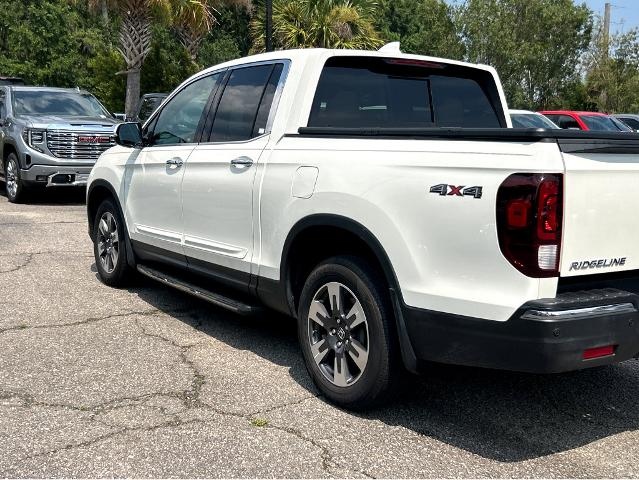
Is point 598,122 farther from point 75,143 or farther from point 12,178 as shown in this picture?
point 12,178

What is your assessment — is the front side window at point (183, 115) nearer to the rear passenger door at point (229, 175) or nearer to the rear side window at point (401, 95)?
the rear passenger door at point (229, 175)

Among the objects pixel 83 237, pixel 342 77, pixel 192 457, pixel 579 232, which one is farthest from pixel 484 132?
pixel 83 237

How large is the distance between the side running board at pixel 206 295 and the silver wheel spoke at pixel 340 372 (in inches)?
32.4

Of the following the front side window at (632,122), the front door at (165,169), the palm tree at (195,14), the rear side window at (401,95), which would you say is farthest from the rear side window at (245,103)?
the front side window at (632,122)

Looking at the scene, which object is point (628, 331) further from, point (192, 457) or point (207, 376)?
point (207, 376)

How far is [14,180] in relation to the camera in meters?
12.5

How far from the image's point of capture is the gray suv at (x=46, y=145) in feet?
39.3

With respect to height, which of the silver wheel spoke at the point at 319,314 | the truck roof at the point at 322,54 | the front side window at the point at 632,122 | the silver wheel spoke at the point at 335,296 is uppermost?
the truck roof at the point at 322,54

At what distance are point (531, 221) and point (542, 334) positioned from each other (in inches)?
18.7

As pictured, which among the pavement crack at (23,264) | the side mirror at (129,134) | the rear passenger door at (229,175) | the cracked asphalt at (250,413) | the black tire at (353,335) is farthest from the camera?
the pavement crack at (23,264)

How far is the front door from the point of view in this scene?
5379 millimetres

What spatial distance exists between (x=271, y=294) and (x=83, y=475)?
1.61 m

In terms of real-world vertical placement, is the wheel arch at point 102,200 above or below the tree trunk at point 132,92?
below

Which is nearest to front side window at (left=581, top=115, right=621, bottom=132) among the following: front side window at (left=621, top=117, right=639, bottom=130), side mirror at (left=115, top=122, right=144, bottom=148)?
front side window at (left=621, top=117, right=639, bottom=130)
